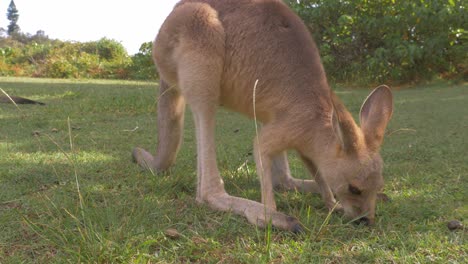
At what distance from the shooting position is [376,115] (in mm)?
2082

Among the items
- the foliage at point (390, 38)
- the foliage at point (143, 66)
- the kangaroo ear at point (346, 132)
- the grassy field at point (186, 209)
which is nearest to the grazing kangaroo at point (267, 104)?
the kangaroo ear at point (346, 132)

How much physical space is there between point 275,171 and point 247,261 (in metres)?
1.23

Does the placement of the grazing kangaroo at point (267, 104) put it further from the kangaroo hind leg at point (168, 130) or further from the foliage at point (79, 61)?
the foliage at point (79, 61)

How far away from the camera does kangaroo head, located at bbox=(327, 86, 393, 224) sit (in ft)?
6.41

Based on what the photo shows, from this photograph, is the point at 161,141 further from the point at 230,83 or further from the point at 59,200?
the point at 59,200

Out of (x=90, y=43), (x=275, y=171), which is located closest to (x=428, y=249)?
(x=275, y=171)

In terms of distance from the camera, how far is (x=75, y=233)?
5.52ft

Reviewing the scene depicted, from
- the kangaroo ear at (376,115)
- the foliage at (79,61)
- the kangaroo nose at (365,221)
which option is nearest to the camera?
the kangaroo nose at (365,221)

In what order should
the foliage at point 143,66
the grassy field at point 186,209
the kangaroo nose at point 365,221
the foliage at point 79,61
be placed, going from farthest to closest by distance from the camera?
the foliage at point 79,61 < the foliage at point 143,66 < the kangaroo nose at point 365,221 < the grassy field at point 186,209

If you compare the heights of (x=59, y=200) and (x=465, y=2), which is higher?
(x=465, y=2)

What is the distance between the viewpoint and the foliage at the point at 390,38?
8.68m

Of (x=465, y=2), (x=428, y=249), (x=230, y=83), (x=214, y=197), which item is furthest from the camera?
(x=465, y=2)

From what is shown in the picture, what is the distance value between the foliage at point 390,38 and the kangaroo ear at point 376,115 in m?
6.74

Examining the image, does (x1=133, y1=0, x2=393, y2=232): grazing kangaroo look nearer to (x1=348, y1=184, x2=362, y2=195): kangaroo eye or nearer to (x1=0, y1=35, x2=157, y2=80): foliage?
(x1=348, y1=184, x2=362, y2=195): kangaroo eye
